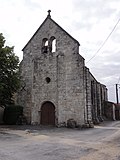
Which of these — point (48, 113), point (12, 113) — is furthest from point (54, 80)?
point (12, 113)

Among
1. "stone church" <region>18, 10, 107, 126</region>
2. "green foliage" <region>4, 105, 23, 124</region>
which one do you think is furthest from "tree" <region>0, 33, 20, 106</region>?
"stone church" <region>18, 10, 107, 126</region>

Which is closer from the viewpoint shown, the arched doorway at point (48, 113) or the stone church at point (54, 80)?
the stone church at point (54, 80)

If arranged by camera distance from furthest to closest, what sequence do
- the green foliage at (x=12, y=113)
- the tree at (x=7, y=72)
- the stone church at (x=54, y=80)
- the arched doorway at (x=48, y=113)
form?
the arched doorway at (x=48, y=113) → the green foliage at (x=12, y=113) → the stone church at (x=54, y=80) → the tree at (x=7, y=72)

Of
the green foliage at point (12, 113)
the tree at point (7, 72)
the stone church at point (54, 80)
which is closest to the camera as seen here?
the tree at point (7, 72)

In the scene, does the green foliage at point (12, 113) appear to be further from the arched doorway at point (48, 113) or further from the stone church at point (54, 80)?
→ the arched doorway at point (48, 113)

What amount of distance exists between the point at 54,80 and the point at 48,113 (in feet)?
11.1

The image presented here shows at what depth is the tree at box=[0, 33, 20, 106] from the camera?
56.1 ft

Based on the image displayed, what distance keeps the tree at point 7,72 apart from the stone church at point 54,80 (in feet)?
15.0

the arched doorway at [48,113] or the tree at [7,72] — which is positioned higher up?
the tree at [7,72]

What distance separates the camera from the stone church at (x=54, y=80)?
20266 millimetres

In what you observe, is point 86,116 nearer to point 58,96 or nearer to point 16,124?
point 58,96

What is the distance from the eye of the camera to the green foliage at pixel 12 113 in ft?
69.9

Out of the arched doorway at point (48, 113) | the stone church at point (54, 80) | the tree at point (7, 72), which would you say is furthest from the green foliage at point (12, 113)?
the tree at point (7, 72)

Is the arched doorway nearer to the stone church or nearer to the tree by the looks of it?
the stone church
